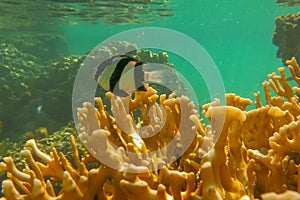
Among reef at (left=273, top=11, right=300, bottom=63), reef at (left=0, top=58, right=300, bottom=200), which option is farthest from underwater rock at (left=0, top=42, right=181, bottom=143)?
reef at (left=0, top=58, right=300, bottom=200)

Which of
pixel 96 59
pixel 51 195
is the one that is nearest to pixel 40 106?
pixel 96 59

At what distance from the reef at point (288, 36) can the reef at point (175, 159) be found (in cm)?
783

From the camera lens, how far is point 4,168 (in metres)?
2.24

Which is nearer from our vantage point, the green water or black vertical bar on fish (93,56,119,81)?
black vertical bar on fish (93,56,119,81)

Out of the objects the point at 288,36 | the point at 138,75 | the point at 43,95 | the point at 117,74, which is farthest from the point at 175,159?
the point at 43,95

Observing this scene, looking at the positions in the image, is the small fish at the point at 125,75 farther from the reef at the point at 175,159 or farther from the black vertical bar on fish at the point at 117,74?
the reef at the point at 175,159

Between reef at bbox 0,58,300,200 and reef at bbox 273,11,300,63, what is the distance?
7.83 meters

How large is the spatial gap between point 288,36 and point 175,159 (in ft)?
30.3

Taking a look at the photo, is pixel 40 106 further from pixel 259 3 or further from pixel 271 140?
pixel 259 3

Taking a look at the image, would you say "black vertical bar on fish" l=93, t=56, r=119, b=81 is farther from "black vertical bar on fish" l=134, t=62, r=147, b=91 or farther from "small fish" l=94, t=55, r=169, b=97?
"black vertical bar on fish" l=134, t=62, r=147, b=91

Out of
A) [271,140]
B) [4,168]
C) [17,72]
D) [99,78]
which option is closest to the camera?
[271,140]

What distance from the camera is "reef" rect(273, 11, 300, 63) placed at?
32.3 ft

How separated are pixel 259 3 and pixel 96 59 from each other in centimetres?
2664

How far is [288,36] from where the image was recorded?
1005 cm
